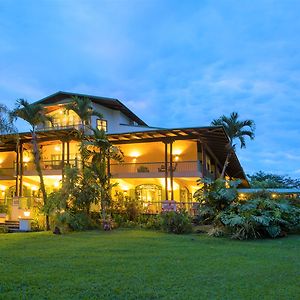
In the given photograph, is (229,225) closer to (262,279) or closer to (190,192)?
(262,279)

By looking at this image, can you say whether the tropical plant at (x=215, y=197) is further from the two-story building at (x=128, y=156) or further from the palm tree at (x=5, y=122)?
the palm tree at (x=5, y=122)

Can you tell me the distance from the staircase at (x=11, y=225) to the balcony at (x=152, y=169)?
21.2 ft

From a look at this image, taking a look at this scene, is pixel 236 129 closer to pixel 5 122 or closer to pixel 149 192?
pixel 149 192

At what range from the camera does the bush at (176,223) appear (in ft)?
53.7

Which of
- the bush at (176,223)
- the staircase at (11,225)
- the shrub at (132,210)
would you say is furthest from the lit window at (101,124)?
the bush at (176,223)

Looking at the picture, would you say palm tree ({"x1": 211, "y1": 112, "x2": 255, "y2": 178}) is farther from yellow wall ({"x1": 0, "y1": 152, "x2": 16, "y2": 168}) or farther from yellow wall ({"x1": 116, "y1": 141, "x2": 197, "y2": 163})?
yellow wall ({"x1": 0, "y1": 152, "x2": 16, "y2": 168})

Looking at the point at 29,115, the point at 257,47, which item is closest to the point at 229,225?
the point at 29,115

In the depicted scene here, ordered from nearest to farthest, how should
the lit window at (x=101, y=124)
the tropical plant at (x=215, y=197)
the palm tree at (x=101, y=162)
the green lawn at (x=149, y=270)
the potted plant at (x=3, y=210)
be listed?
1. the green lawn at (x=149, y=270)
2. the tropical plant at (x=215, y=197)
3. the palm tree at (x=101, y=162)
4. the potted plant at (x=3, y=210)
5. the lit window at (x=101, y=124)

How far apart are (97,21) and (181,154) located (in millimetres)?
11604

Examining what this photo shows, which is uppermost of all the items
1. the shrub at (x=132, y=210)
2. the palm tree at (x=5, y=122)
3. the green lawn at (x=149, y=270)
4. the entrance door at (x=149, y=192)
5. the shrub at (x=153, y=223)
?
the palm tree at (x=5, y=122)

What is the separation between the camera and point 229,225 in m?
14.9

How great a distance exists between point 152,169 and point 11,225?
30.0 ft

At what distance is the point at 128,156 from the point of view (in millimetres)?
25547

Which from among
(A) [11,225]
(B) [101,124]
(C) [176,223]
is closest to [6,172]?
(A) [11,225]
